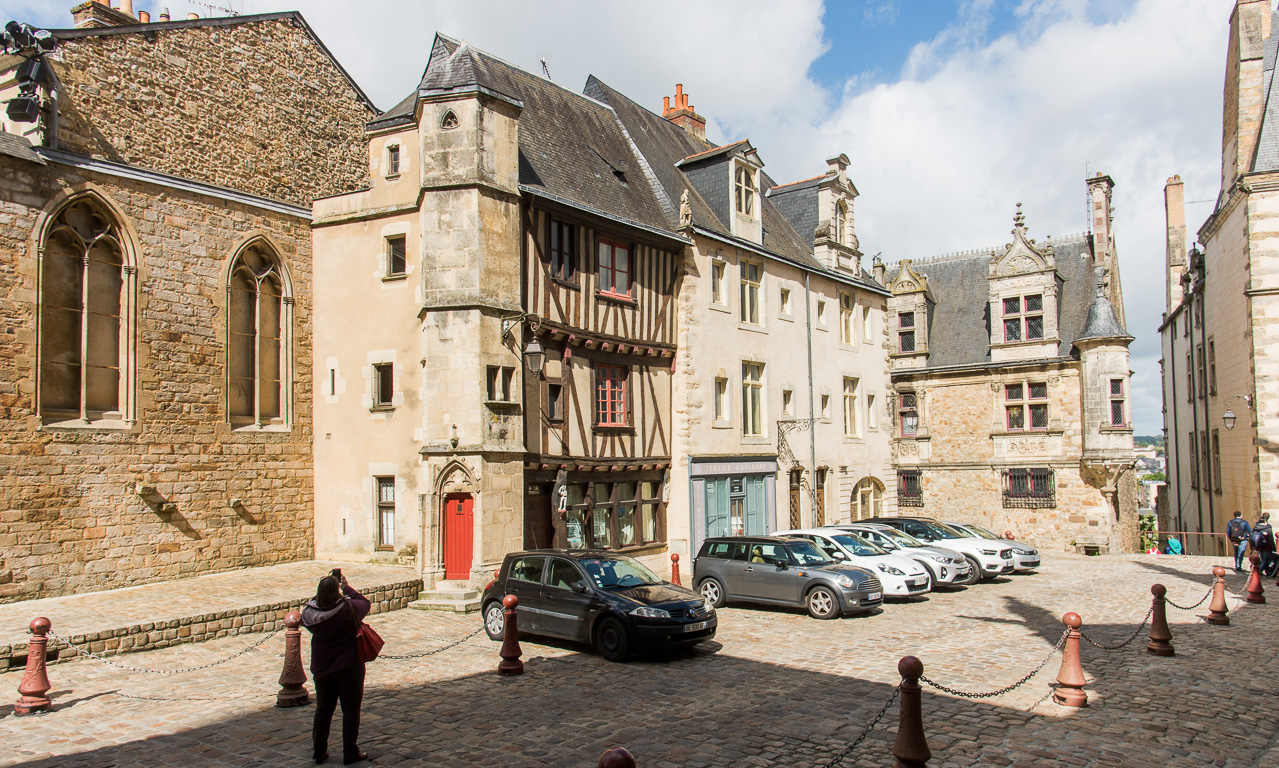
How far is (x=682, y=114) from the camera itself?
97.4ft

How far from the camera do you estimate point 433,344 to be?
16.5 metres

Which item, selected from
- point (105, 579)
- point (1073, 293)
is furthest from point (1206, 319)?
point (105, 579)

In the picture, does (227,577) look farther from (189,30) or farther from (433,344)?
(189,30)

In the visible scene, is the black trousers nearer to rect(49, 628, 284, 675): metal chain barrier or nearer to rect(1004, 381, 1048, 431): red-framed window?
rect(49, 628, 284, 675): metal chain barrier

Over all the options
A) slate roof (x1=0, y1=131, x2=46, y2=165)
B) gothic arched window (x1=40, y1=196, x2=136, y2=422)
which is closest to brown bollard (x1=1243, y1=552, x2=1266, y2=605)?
gothic arched window (x1=40, y1=196, x2=136, y2=422)

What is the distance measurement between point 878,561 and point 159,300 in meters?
14.4

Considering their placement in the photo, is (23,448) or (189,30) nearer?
(23,448)

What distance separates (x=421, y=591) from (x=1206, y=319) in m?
27.2

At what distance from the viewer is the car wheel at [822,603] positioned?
1446cm

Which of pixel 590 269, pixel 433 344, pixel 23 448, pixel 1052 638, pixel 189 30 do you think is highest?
pixel 189 30

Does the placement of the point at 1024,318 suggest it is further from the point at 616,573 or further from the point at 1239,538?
the point at 616,573

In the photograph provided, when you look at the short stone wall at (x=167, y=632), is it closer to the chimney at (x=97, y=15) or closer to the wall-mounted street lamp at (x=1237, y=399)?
the chimney at (x=97, y=15)

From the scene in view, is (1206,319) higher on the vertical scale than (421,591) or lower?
higher

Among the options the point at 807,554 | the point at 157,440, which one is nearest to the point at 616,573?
the point at 807,554
